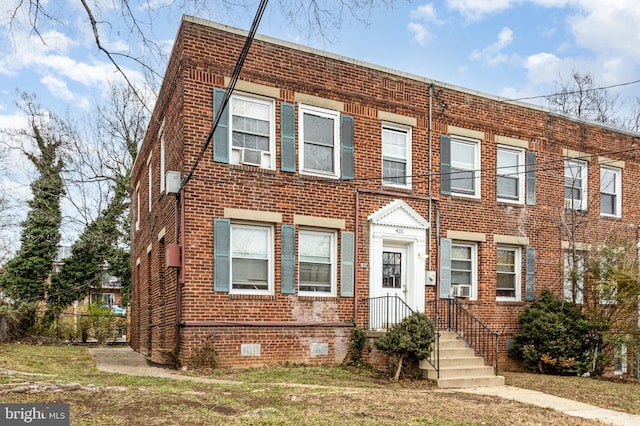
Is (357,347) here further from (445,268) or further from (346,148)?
(346,148)

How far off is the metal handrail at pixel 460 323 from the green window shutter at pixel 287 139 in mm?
4884

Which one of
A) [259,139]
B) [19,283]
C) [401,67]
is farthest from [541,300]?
[19,283]

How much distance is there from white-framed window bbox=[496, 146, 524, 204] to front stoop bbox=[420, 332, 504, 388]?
4891 millimetres

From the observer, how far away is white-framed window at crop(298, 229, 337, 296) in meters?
13.6

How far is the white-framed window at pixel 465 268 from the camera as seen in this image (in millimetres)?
15672

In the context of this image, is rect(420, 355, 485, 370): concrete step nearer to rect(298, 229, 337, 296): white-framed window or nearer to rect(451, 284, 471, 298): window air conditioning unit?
rect(451, 284, 471, 298): window air conditioning unit

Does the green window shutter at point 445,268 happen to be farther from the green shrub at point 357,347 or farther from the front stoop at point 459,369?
the green shrub at point 357,347

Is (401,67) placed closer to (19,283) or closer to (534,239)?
(534,239)

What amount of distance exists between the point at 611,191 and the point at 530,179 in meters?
3.75

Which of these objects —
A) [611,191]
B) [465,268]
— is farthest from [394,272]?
[611,191]

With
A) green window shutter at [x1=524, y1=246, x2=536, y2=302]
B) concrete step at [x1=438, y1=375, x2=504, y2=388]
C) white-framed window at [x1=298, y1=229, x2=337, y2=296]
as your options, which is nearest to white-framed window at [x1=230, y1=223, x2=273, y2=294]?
white-framed window at [x1=298, y1=229, x2=337, y2=296]

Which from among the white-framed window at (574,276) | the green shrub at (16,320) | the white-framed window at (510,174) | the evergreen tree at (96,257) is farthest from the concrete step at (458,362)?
the evergreen tree at (96,257)

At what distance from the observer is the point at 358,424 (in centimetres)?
706

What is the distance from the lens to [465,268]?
1590 cm
